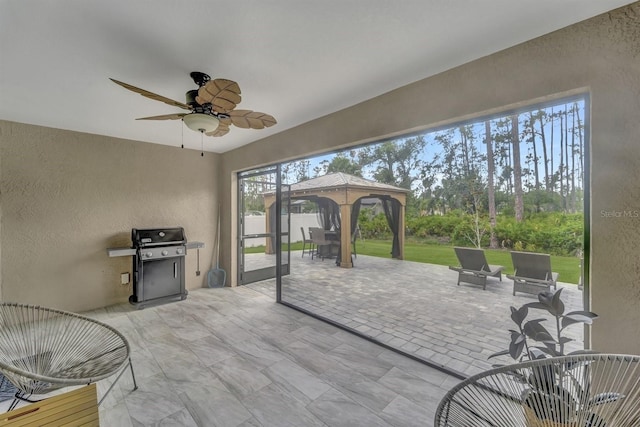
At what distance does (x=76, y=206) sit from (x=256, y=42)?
148 inches

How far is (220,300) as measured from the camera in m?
4.21

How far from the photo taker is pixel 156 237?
4.00m

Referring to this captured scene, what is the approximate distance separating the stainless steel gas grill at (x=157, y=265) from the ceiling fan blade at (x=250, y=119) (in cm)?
266

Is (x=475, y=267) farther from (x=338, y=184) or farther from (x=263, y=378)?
(x=263, y=378)

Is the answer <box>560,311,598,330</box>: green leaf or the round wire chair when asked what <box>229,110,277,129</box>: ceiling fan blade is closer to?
the round wire chair

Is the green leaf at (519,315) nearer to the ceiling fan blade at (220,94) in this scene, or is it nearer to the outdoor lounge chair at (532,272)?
the outdoor lounge chair at (532,272)

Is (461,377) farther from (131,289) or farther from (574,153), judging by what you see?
(131,289)

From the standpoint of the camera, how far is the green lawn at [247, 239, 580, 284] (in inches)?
91.2

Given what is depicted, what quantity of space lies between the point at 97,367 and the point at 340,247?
4.80 metres

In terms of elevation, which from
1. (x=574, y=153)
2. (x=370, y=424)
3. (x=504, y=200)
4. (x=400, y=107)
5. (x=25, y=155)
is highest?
(x=400, y=107)

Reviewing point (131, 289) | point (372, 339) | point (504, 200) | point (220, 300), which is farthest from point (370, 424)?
point (131, 289)

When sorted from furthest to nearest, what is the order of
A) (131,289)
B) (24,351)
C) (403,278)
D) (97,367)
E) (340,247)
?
(340,247) < (403,278) < (131,289) < (24,351) < (97,367)

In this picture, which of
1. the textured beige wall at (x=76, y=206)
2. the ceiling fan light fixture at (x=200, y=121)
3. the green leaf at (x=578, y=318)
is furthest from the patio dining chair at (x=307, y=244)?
the green leaf at (x=578, y=318)

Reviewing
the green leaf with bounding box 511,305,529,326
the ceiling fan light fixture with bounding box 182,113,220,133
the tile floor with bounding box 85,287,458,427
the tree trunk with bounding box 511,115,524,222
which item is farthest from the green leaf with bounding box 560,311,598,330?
the ceiling fan light fixture with bounding box 182,113,220,133
